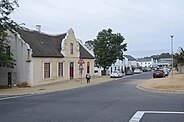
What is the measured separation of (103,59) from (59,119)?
184ft

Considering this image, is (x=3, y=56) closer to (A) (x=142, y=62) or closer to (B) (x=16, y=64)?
(B) (x=16, y=64)

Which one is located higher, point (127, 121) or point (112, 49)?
point (112, 49)

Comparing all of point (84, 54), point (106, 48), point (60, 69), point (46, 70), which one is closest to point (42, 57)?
point (46, 70)

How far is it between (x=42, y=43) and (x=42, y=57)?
411 centimetres

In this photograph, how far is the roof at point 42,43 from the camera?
37.3 meters

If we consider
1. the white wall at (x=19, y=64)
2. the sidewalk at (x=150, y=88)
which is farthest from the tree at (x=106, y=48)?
the white wall at (x=19, y=64)

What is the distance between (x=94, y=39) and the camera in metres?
69.4

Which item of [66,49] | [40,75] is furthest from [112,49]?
[40,75]

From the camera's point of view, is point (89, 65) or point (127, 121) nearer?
point (127, 121)

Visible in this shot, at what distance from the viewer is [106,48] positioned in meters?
68.0

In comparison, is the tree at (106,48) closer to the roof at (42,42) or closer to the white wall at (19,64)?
the roof at (42,42)

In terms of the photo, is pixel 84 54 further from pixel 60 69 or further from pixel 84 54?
pixel 60 69

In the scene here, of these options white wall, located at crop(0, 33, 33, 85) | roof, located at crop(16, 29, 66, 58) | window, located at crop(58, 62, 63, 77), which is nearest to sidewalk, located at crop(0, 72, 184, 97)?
white wall, located at crop(0, 33, 33, 85)

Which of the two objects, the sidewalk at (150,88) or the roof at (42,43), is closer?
the sidewalk at (150,88)
